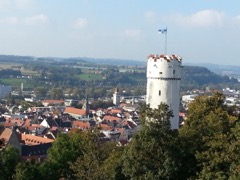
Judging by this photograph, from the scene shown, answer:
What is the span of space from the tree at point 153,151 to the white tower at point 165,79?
555 centimetres

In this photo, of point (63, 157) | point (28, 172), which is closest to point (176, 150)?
point (28, 172)

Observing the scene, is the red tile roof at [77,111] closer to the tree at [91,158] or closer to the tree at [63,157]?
the tree at [63,157]

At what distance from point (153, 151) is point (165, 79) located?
6950 mm

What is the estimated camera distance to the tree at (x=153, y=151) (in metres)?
22.8

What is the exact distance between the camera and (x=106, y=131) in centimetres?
8662

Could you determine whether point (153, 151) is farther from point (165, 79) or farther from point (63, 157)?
point (63, 157)

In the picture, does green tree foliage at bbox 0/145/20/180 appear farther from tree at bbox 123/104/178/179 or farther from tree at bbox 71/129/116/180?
tree at bbox 123/104/178/179

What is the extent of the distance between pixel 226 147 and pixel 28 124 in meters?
76.4

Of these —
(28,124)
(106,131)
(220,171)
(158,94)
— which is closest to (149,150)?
(220,171)

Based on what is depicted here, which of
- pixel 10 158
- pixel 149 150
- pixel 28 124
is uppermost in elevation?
pixel 149 150

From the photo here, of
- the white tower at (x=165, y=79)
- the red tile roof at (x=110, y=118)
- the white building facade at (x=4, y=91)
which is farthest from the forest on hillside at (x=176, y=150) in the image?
the white building facade at (x=4, y=91)

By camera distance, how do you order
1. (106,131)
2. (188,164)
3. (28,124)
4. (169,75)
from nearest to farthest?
(188,164) → (169,75) → (106,131) → (28,124)

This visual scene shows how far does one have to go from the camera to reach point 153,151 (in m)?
23.0

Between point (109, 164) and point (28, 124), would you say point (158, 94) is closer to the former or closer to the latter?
point (109, 164)
